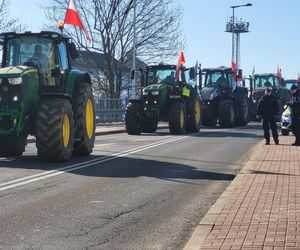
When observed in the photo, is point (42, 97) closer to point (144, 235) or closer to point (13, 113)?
point (13, 113)

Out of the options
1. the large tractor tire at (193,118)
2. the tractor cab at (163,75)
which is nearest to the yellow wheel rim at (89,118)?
the tractor cab at (163,75)

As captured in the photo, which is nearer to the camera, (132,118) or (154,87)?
(132,118)

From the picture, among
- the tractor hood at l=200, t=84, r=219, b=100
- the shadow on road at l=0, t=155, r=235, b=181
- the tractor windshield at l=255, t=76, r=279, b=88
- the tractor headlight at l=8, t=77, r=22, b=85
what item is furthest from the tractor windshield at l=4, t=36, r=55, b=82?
the tractor windshield at l=255, t=76, r=279, b=88

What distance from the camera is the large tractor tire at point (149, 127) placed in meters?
26.5

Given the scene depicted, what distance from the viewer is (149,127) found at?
2686 cm

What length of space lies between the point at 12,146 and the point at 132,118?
437 inches

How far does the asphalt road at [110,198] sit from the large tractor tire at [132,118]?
31.0 ft

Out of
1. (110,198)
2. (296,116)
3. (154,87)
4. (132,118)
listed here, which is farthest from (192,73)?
(110,198)

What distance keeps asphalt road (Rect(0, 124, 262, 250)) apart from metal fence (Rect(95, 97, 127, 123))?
751 inches

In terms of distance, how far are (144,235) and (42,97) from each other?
742 centimetres

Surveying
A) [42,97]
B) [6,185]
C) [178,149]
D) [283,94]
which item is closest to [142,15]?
[283,94]

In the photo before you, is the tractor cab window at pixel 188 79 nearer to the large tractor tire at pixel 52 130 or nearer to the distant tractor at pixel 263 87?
the distant tractor at pixel 263 87

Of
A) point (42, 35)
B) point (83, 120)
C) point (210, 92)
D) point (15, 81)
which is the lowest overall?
point (83, 120)

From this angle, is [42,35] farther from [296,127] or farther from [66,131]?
[296,127]
